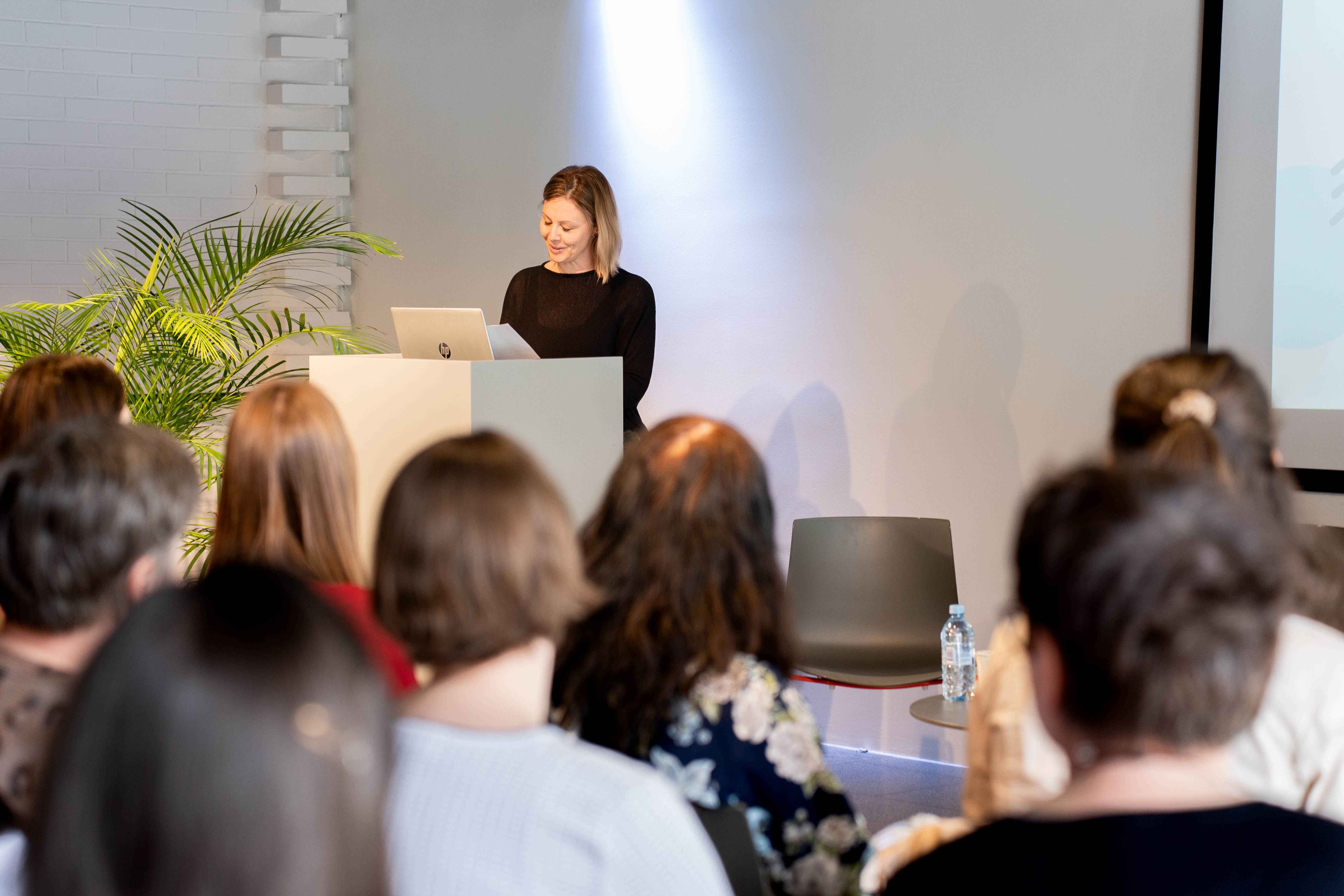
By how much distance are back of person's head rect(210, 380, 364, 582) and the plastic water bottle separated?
1767 mm

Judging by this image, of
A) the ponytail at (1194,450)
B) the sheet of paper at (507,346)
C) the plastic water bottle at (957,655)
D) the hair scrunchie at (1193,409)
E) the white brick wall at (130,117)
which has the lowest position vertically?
the plastic water bottle at (957,655)

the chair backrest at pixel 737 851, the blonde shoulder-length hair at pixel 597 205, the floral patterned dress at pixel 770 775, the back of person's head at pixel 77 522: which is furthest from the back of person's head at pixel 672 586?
the blonde shoulder-length hair at pixel 597 205

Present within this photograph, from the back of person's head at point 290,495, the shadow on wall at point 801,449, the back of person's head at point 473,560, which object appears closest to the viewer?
the back of person's head at point 473,560

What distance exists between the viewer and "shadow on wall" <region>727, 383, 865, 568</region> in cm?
418

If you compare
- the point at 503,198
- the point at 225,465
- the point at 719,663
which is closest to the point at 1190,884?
the point at 719,663

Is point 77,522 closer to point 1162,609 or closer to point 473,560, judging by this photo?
point 473,560

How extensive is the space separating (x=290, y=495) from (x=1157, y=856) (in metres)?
1.35

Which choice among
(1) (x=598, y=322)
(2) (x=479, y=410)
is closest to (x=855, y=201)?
(1) (x=598, y=322)

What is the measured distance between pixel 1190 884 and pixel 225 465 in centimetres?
147

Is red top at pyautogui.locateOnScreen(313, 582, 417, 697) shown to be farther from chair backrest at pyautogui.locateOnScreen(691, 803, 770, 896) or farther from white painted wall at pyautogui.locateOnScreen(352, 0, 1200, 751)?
white painted wall at pyautogui.locateOnScreen(352, 0, 1200, 751)

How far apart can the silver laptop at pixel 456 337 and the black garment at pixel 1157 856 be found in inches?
79.2

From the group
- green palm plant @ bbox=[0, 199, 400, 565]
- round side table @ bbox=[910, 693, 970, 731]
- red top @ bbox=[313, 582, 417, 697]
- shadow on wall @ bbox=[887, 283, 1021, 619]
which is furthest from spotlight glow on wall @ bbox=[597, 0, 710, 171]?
red top @ bbox=[313, 582, 417, 697]

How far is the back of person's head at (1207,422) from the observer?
1.62m

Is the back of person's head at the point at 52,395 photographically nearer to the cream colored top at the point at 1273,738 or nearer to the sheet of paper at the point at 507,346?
the sheet of paper at the point at 507,346
